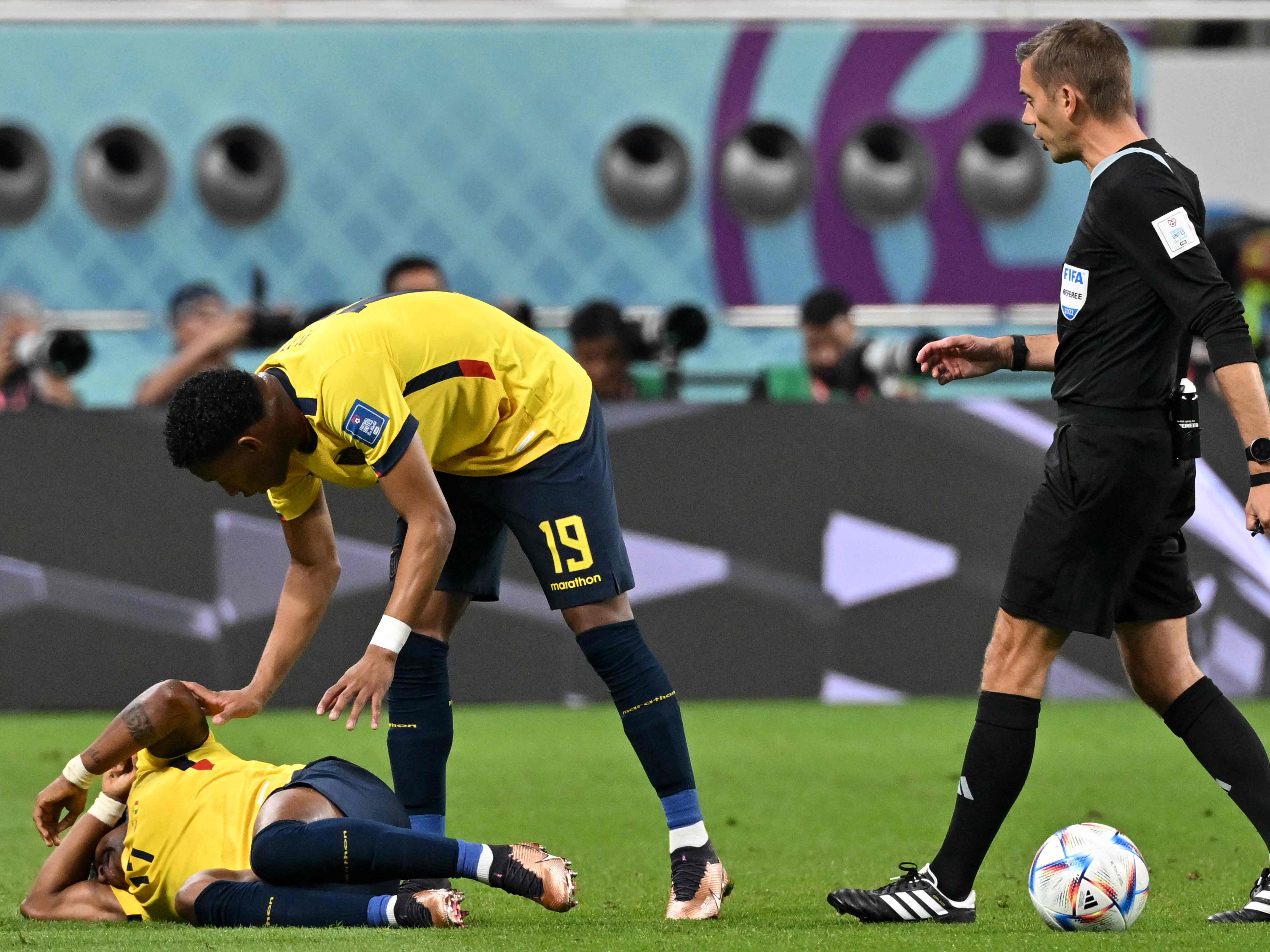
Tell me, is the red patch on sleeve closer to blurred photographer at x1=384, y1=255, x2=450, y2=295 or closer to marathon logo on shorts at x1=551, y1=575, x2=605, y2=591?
marathon logo on shorts at x1=551, y1=575, x2=605, y2=591

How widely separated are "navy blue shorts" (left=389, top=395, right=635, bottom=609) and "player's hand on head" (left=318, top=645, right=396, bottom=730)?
0.44 m

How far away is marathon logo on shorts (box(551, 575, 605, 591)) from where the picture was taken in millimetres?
3980

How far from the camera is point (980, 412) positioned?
26.1ft

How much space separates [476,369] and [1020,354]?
50.7 inches

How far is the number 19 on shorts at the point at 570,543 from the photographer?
3.99 m

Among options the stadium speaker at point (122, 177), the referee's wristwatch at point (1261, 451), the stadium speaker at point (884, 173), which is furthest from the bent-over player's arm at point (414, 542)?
the stadium speaker at point (884, 173)

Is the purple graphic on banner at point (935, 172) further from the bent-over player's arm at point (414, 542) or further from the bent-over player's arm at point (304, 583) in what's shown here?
the bent-over player's arm at point (414, 542)

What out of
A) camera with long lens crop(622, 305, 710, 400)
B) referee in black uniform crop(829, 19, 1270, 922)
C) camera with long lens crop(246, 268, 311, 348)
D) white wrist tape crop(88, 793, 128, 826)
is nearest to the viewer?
referee in black uniform crop(829, 19, 1270, 922)

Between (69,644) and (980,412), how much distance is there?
14.5 ft

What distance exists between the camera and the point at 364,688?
11.3 feet

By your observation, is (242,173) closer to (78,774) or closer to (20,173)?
(20,173)

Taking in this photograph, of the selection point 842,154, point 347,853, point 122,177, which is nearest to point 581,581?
point 347,853

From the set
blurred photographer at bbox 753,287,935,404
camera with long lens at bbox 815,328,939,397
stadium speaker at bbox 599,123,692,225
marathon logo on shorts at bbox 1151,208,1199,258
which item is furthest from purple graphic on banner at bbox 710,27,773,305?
marathon logo on shorts at bbox 1151,208,1199,258

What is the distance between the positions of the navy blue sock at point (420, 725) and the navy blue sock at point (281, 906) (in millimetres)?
515
